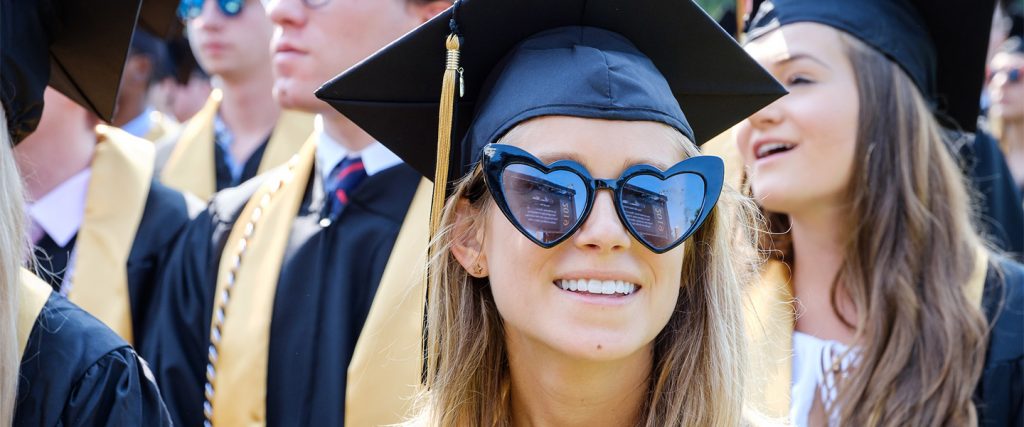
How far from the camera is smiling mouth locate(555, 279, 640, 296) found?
2.22 meters

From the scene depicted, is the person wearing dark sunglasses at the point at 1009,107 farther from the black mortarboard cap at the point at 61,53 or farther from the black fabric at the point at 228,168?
the black mortarboard cap at the point at 61,53

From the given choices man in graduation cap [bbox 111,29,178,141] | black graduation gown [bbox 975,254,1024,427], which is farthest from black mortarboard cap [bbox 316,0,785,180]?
man in graduation cap [bbox 111,29,178,141]

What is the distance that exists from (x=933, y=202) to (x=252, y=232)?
2.10 m

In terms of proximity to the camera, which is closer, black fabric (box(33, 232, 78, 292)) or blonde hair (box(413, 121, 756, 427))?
blonde hair (box(413, 121, 756, 427))

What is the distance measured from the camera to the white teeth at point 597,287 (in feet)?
7.27

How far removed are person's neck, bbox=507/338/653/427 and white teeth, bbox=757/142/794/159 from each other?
3.82 ft

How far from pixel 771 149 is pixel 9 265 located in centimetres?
217

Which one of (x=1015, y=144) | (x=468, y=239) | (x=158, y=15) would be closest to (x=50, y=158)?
(x=158, y=15)

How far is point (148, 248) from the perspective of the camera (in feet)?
12.0

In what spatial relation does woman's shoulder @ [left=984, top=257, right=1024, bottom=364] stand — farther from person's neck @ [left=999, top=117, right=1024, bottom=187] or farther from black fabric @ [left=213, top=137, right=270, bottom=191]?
person's neck @ [left=999, top=117, right=1024, bottom=187]

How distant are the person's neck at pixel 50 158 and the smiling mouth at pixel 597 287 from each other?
2.22m

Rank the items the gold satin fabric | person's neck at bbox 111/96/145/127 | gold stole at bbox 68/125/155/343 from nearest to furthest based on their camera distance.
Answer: gold stole at bbox 68/125/155/343 < person's neck at bbox 111/96/145/127 < the gold satin fabric

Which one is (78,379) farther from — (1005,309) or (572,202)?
(1005,309)

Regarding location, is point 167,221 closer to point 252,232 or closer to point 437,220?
point 252,232
